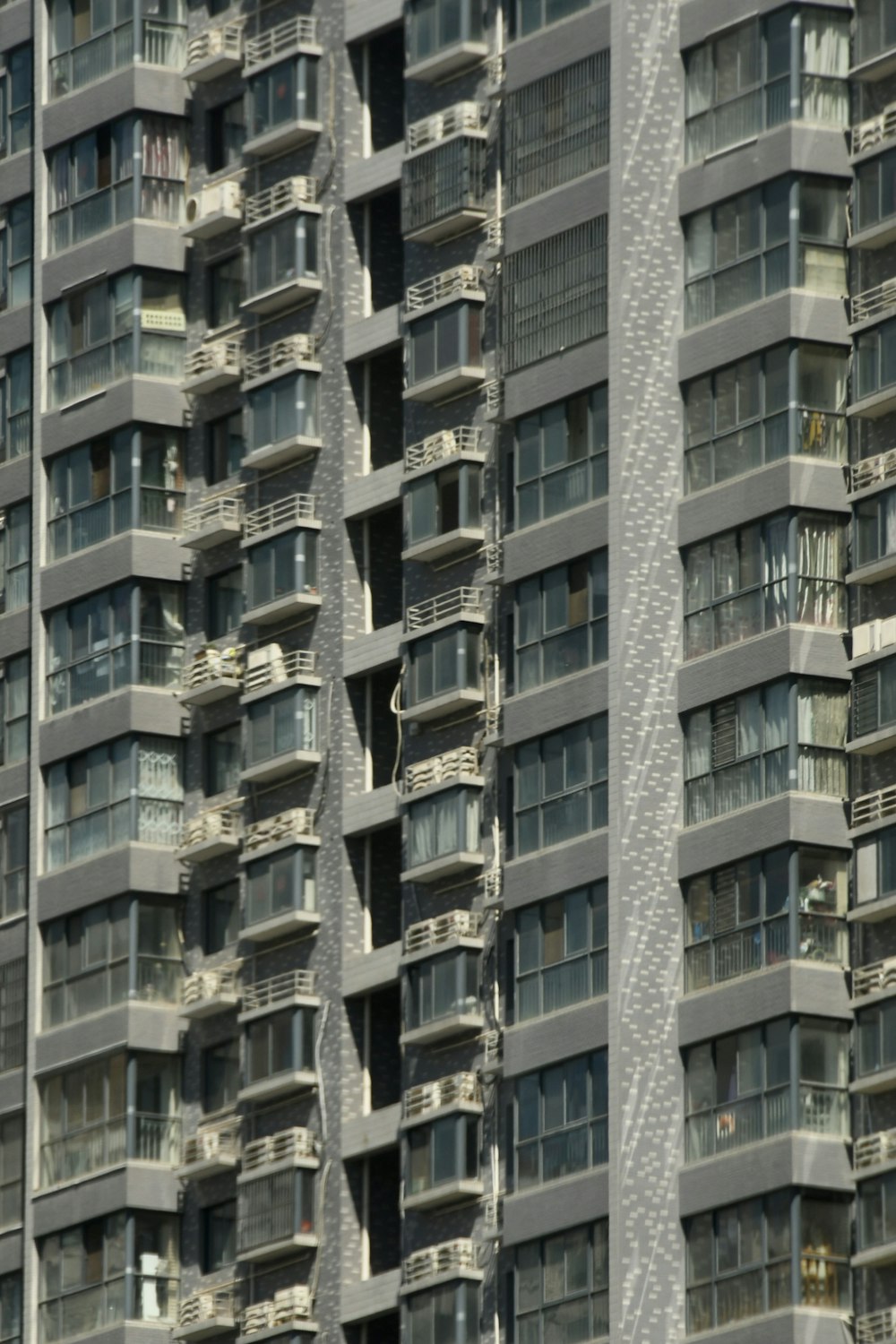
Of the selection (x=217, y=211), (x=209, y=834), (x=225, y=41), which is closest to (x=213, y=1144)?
(x=209, y=834)

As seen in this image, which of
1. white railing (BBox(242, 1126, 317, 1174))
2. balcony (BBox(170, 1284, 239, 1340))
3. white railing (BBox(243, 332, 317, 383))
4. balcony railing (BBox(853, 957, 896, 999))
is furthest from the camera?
white railing (BBox(243, 332, 317, 383))

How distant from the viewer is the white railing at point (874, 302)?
9350cm

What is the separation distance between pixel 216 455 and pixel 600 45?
15.5m

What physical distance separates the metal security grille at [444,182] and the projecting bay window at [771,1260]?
22.5m

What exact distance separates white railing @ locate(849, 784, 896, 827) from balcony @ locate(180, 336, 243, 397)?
2218cm

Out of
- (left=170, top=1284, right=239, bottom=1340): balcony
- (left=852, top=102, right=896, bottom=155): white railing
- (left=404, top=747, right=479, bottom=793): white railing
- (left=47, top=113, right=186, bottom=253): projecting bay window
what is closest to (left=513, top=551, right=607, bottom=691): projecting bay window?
(left=404, top=747, right=479, bottom=793): white railing

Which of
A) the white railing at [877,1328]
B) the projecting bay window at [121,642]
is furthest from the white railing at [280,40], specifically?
the white railing at [877,1328]

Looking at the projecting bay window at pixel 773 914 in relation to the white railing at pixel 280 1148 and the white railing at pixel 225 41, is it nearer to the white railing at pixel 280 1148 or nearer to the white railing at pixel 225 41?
the white railing at pixel 280 1148

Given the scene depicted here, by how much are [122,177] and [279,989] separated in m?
19.7

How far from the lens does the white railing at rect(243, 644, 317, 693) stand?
343ft

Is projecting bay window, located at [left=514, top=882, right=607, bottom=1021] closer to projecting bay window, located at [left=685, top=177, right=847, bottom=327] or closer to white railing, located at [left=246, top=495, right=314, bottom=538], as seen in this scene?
projecting bay window, located at [left=685, top=177, right=847, bottom=327]

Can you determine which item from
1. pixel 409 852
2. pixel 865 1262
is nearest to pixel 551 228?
pixel 409 852

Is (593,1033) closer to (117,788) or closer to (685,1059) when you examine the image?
(685,1059)

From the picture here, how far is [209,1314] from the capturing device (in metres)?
103
